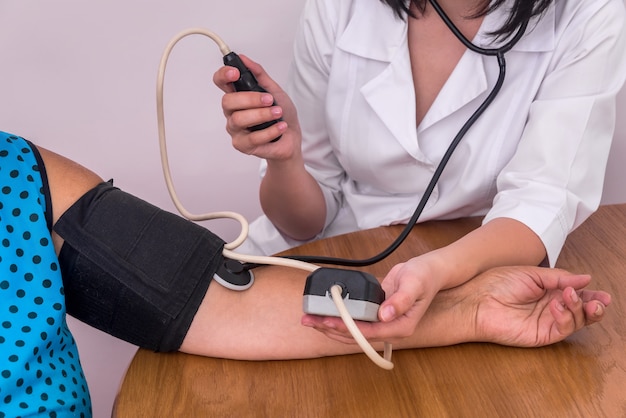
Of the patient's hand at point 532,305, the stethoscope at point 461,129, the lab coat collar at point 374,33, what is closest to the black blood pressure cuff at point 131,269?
the stethoscope at point 461,129

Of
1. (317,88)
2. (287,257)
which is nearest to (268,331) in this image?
(287,257)

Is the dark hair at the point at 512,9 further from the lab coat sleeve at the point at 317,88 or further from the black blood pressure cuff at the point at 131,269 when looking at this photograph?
the black blood pressure cuff at the point at 131,269

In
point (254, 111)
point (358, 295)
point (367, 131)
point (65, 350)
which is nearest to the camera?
point (358, 295)

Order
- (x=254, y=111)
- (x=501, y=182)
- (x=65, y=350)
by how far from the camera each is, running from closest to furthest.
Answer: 1. (x=65, y=350)
2. (x=254, y=111)
3. (x=501, y=182)

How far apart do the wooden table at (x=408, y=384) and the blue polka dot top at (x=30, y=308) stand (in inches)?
2.7

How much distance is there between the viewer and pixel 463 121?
50.2 inches

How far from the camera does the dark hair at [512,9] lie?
3.82 feet

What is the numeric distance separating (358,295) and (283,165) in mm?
452

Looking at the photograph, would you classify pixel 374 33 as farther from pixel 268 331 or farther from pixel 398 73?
pixel 268 331

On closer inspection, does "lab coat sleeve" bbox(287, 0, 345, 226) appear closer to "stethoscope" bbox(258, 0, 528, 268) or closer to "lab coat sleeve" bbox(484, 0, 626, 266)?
"stethoscope" bbox(258, 0, 528, 268)

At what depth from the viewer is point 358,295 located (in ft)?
2.76

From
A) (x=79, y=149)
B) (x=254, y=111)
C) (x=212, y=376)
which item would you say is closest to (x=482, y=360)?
A: (x=212, y=376)

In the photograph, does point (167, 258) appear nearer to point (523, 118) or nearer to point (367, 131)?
point (367, 131)

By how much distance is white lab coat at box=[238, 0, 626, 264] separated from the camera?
1.13 meters
